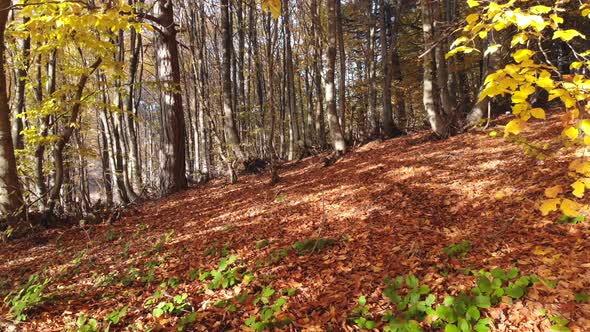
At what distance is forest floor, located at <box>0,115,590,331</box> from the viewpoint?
3025mm

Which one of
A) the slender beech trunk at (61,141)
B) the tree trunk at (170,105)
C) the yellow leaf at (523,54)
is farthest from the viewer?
the tree trunk at (170,105)

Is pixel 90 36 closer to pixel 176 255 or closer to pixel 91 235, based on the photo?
pixel 91 235

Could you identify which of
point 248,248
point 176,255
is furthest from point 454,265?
point 176,255

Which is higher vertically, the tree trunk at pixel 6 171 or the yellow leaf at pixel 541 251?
the tree trunk at pixel 6 171

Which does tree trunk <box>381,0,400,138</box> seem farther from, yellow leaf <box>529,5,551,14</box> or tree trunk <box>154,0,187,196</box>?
yellow leaf <box>529,5,551,14</box>

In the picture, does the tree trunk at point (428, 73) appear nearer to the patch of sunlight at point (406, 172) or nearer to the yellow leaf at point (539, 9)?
the patch of sunlight at point (406, 172)

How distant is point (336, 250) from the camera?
165 inches

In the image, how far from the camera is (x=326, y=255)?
13.5 feet

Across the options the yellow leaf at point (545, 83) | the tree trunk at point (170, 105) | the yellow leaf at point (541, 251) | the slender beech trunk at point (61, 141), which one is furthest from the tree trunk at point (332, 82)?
the yellow leaf at point (545, 83)

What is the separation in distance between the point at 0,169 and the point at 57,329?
4649 millimetres

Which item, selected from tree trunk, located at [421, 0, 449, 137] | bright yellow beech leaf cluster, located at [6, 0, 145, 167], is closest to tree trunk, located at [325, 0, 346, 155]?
tree trunk, located at [421, 0, 449, 137]

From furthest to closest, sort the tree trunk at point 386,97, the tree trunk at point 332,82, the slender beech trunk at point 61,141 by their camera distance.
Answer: the tree trunk at point 386,97
the tree trunk at point 332,82
the slender beech trunk at point 61,141

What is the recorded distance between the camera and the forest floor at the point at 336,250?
9.93 feet

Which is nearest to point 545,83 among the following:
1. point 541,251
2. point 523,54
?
point 523,54
